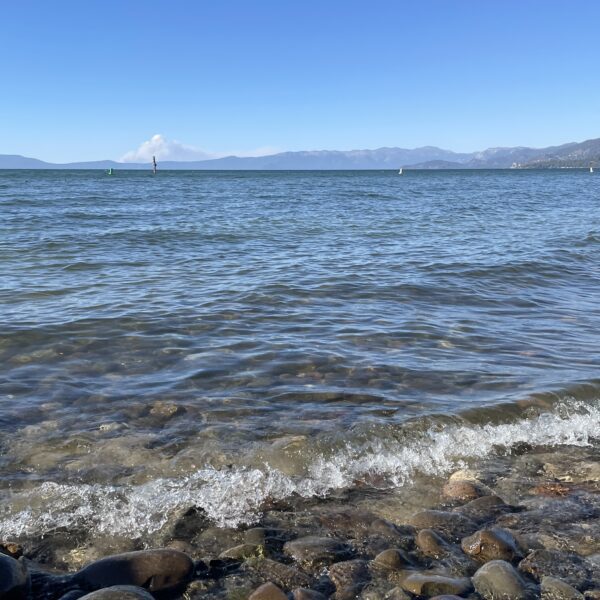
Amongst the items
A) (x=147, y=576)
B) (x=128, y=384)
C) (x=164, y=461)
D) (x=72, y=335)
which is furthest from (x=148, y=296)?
(x=147, y=576)

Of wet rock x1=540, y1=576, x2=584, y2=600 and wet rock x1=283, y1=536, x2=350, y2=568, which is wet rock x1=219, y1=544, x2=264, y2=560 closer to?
wet rock x1=283, y1=536, x2=350, y2=568

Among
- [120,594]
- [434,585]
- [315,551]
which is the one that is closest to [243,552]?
[315,551]

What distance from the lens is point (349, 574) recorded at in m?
3.73

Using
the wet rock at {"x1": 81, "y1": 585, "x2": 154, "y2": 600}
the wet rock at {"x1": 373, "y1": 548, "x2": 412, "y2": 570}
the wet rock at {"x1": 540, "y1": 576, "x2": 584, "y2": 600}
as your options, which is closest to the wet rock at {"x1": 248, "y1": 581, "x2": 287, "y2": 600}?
the wet rock at {"x1": 81, "y1": 585, "x2": 154, "y2": 600}

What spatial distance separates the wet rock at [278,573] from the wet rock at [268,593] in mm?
166

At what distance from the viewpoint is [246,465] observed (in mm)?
5352

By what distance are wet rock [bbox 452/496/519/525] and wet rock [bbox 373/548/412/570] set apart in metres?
0.83

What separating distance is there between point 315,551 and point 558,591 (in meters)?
1.50

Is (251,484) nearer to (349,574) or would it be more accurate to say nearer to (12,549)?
(349,574)

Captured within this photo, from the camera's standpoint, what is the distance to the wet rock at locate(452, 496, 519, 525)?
4469mm

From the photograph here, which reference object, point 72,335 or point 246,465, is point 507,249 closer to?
point 72,335

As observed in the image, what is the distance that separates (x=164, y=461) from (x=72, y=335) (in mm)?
4308

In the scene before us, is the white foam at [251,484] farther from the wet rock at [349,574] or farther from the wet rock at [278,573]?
the wet rock at [349,574]

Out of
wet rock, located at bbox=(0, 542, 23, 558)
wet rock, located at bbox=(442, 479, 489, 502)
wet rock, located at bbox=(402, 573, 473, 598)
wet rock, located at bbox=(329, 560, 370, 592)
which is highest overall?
wet rock, located at bbox=(0, 542, 23, 558)
